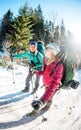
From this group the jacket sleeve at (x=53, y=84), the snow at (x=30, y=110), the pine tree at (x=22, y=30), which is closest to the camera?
the jacket sleeve at (x=53, y=84)

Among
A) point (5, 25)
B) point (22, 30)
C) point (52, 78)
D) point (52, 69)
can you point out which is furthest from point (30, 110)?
point (5, 25)

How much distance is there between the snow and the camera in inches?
199

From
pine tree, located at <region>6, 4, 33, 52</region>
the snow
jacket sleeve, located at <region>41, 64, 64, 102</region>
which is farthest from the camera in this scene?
pine tree, located at <region>6, 4, 33, 52</region>

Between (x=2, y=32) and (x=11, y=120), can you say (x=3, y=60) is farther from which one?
(x=2, y=32)

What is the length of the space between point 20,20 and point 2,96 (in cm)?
2781

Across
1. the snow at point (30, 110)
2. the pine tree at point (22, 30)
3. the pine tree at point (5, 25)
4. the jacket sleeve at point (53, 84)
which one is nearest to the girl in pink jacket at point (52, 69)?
the jacket sleeve at point (53, 84)

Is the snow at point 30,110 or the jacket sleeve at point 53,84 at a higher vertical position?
the jacket sleeve at point 53,84

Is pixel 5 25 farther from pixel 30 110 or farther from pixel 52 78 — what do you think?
pixel 52 78

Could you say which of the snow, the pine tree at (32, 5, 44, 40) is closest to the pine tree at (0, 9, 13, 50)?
the pine tree at (32, 5, 44, 40)

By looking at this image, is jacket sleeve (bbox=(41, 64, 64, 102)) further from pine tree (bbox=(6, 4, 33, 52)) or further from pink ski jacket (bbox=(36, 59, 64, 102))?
pine tree (bbox=(6, 4, 33, 52))

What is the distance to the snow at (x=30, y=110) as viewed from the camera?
16.6ft

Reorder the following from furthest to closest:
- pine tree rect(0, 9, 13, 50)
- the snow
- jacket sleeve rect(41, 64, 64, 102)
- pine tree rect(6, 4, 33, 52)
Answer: pine tree rect(0, 9, 13, 50), pine tree rect(6, 4, 33, 52), the snow, jacket sleeve rect(41, 64, 64, 102)

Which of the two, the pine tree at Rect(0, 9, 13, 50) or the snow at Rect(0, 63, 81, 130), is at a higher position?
the pine tree at Rect(0, 9, 13, 50)

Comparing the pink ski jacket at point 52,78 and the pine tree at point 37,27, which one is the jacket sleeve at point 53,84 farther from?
the pine tree at point 37,27
